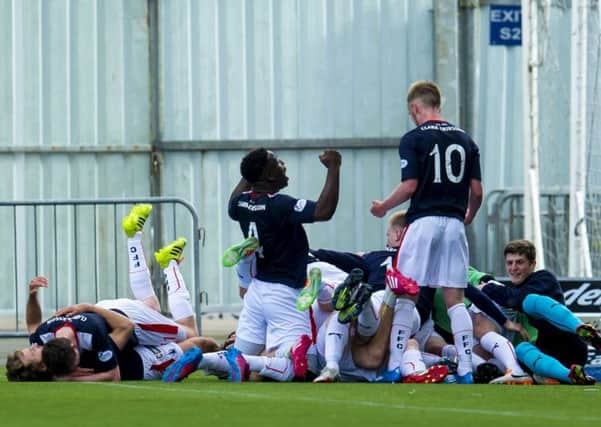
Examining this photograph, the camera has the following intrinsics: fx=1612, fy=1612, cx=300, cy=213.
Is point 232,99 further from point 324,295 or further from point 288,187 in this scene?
point 324,295

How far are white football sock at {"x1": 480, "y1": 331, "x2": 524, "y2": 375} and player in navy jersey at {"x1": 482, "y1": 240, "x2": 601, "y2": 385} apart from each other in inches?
2.7

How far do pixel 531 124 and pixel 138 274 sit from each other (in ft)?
18.7

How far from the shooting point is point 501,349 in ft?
36.1

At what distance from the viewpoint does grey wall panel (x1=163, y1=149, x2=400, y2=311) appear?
→ 18984 millimetres

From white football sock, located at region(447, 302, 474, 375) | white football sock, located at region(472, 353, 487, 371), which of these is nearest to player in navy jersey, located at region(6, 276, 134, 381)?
white football sock, located at region(447, 302, 474, 375)

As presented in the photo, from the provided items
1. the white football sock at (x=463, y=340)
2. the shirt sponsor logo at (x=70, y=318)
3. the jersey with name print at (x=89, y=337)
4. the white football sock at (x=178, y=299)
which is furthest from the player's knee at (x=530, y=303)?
the white football sock at (x=178, y=299)

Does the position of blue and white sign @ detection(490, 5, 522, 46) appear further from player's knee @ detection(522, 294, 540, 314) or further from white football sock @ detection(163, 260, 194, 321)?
player's knee @ detection(522, 294, 540, 314)

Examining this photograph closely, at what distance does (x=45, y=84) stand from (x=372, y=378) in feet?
28.6

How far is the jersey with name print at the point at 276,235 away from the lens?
11258mm

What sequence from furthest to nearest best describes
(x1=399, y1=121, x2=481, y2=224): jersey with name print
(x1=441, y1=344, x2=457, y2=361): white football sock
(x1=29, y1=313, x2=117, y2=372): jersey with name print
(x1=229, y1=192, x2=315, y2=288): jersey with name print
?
1. (x1=441, y1=344, x2=457, y2=361): white football sock
2. (x1=229, y1=192, x2=315, y2=288): jersey with name print
3. (x1=399, y1=121, x2=481, y2=224): jersey with name print
4. (x1=29, y1=313, x2=117, y2=372): jersey with name print

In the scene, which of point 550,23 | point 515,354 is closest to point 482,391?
point 515,354

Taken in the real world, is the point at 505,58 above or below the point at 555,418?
above

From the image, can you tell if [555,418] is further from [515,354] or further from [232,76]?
[232,76]

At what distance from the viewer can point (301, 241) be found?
11.4 metres
